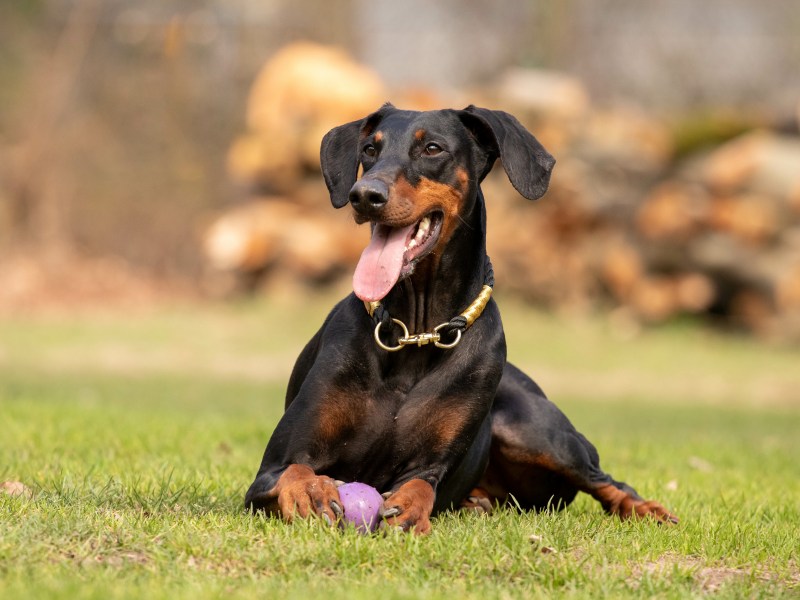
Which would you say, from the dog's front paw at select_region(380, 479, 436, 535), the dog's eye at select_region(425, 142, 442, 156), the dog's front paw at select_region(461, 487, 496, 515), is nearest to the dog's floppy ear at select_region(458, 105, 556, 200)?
the dog's eye at select_region(425, 142, 442, 156)

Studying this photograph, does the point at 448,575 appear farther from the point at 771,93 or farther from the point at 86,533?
the point at 771,93

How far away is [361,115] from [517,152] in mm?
12194

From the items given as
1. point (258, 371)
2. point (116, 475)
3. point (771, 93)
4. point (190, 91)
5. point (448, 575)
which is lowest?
point (258, 371)

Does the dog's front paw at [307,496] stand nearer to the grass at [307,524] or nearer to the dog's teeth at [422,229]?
the grass at [307,524]

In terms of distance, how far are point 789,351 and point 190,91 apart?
36.8 feet

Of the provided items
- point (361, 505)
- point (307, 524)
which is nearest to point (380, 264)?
point (361, 505)

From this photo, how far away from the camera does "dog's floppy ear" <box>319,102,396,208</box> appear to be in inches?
181

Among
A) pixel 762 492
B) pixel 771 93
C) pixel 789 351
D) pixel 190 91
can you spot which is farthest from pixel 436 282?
pixel 771 93

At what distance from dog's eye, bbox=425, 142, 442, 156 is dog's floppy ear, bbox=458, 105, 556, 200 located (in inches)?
9.2

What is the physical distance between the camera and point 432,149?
433cm

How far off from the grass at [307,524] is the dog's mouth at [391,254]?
87 centimetres

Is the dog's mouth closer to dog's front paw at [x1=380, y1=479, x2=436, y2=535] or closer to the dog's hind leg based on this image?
dog's front paw at [x1=380, y1=479, x2=436, y2=535]

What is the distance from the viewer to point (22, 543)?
3350mm

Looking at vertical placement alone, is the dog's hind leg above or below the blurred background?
below
